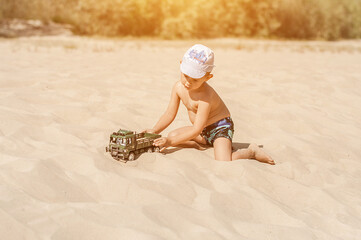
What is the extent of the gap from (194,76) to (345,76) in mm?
4456

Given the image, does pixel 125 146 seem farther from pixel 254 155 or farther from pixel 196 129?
pixel 254 155

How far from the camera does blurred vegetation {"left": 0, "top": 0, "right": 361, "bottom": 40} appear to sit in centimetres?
1894

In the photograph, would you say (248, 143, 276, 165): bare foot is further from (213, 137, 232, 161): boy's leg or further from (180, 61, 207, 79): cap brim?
(180, 61, 207, 79): cap brim

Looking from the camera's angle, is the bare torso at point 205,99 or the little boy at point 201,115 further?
the bare torso at point 205,99

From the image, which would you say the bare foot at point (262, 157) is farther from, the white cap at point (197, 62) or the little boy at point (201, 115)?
the white cap at point (197, 62)

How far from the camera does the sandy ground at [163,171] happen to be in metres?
2.12

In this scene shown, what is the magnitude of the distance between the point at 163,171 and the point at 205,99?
2.27ft

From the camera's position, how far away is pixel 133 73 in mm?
6262

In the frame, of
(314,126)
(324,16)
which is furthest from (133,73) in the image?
(324,16)

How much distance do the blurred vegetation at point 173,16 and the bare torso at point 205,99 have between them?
15898mm

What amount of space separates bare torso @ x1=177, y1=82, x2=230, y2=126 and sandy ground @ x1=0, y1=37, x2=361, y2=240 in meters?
0.32

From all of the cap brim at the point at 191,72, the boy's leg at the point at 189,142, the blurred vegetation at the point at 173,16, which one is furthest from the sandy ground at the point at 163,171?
the blurred vegetation at the point at 173,16

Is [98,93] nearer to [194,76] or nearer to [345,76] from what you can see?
[194,76]

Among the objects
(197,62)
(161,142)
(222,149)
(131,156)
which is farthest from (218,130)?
(131,156)
